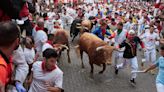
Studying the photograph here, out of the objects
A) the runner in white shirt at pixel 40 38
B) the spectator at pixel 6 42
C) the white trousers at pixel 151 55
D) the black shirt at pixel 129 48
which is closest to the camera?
the spectator at pixel 6 42

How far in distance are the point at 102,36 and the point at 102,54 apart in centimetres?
155

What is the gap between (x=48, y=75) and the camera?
195 inches

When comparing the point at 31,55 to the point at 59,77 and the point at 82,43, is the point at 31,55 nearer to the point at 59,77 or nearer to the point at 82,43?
the point at 59,77

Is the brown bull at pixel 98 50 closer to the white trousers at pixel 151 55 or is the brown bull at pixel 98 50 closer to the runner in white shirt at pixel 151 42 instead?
the runner in white shirt at pixel 151 42

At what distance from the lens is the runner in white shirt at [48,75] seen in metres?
4.83

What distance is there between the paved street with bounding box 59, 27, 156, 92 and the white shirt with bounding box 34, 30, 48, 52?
1.36 meters

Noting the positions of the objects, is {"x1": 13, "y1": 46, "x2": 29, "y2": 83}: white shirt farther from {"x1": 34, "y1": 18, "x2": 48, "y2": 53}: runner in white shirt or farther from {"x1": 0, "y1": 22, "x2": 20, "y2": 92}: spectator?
{"x1": 34, "y1": 18, "x2": 48, "y2": 53}: runner in white shirt

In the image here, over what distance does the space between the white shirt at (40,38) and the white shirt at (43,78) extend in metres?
4.70

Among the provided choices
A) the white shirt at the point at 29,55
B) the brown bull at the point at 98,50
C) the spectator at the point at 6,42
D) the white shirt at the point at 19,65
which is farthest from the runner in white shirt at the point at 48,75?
the brown bull at the point at 98,50

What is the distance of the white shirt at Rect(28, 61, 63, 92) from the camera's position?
4.94 metres

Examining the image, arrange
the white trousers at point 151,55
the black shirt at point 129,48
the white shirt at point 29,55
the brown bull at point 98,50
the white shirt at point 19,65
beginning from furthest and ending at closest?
the white trousers at point 151,55
the brown bull at point 98,50
the black shirt at point 129,48
the white shirt at point 29,55
the white shirt at point 19,65

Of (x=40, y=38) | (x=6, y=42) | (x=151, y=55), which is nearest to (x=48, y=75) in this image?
(x=6, y=42)

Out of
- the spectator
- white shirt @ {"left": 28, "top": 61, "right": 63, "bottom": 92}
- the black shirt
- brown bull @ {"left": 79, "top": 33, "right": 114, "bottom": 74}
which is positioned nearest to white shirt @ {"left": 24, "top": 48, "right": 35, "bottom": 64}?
white shirt @ {"left": 28, "top": 61, "right": 63, "bottom": 92}

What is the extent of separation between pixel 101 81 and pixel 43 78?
6254 mm
